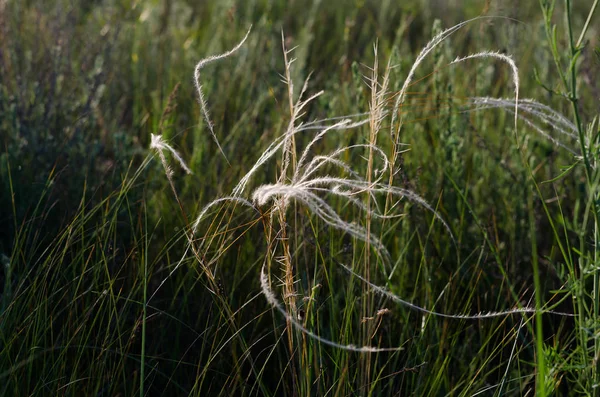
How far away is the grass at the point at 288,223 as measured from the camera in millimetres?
1338

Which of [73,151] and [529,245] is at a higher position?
[73,151]

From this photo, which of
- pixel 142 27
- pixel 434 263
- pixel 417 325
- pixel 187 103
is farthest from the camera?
pixel 142 27

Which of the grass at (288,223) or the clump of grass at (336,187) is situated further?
the grass at (288,223)

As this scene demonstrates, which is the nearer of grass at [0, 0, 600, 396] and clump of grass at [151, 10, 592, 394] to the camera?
clump of grass at [151, 10, 592, 394]

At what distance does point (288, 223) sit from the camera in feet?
6.58

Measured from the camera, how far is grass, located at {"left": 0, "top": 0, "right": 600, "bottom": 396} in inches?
52.7

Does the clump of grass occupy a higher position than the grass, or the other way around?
the clump of grass

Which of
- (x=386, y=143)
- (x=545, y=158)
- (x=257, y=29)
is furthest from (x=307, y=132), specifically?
(x=257, y=29)

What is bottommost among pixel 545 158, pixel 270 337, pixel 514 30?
pixel 270 337

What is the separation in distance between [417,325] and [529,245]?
58 centimetres

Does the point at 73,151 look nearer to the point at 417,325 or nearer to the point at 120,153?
the point at 120,153

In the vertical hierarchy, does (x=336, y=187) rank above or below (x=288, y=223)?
above

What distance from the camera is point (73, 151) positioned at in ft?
7.37

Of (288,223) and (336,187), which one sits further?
(288,223)
